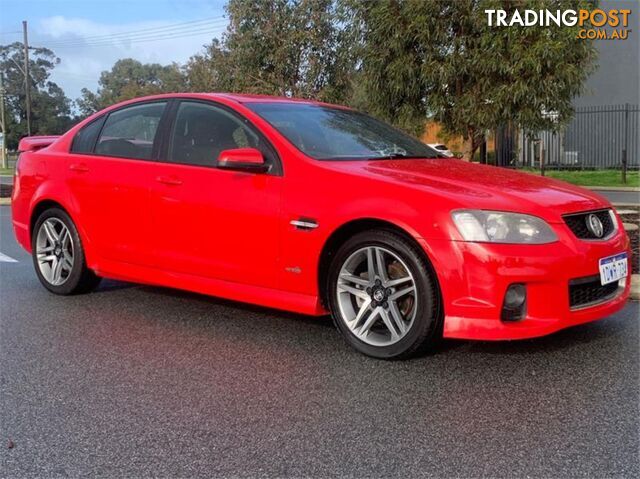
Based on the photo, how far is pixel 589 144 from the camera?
25.5 metres

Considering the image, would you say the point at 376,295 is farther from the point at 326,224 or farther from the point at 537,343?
the point at 537,343

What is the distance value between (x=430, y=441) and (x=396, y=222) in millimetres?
1310

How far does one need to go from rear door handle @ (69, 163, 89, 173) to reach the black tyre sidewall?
0.39 meters

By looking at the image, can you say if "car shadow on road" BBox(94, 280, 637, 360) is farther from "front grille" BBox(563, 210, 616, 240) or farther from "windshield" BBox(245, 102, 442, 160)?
"windshield" BBox(245, 102, 442, 160)

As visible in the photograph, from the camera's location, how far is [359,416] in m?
3.23

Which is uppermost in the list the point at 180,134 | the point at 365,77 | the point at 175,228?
the point at 365,77

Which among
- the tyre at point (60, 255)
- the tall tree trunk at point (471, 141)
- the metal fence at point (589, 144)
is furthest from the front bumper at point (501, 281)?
the metal fence at point (589, 144)

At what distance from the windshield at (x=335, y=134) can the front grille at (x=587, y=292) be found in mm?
1558

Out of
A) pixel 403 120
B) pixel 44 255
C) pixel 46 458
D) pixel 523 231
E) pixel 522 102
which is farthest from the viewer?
pixel 403 120

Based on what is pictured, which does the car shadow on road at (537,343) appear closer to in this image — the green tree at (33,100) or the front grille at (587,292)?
the front grille at (587,292)

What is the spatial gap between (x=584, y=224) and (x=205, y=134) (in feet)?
8.61

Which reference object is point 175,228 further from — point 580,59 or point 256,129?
point 580,59

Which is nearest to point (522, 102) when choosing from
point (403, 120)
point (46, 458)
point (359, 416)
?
point (403, 120)

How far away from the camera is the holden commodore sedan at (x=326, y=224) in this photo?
12.1 ft
